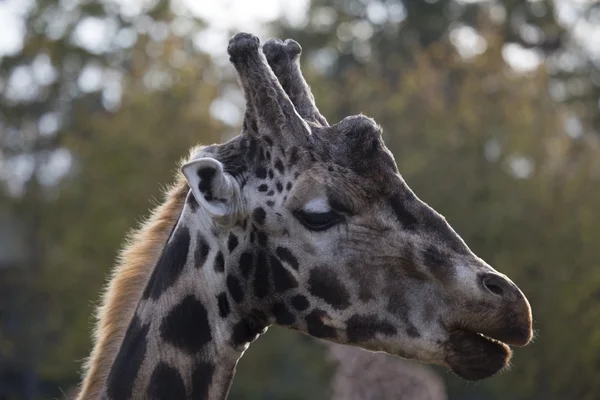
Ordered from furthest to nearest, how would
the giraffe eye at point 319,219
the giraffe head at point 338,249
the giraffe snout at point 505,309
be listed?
the giraffe eye at point 319,219
the giraffe head at point 338,249
the giraffe snout at point 505,309

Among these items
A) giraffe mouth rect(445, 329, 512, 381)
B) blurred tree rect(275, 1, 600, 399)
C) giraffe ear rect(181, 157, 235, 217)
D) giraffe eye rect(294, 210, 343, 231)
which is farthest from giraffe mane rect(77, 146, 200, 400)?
blurred tree rect(275, 1, 600, 399)

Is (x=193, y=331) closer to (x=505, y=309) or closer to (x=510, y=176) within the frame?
(x=505, y=309)

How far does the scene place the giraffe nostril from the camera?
4.90m

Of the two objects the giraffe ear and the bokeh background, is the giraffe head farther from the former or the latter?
the bokeh background

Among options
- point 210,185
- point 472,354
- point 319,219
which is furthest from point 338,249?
point 472,354

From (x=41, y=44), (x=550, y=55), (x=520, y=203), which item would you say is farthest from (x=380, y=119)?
(x=550, y=55)

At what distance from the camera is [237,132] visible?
27656mm

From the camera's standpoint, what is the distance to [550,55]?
49062mm

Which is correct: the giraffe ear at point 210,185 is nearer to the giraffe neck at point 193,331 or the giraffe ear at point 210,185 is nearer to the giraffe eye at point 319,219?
the giraffe neck at point 193,331

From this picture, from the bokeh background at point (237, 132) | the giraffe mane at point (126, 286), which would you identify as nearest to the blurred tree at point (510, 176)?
the bokeh background at point (237, 132)

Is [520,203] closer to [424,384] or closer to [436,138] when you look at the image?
[436,138]

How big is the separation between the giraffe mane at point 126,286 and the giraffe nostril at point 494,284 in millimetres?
1701

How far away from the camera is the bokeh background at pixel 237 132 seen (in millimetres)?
22500

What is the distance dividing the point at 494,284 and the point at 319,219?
0.86 metres
